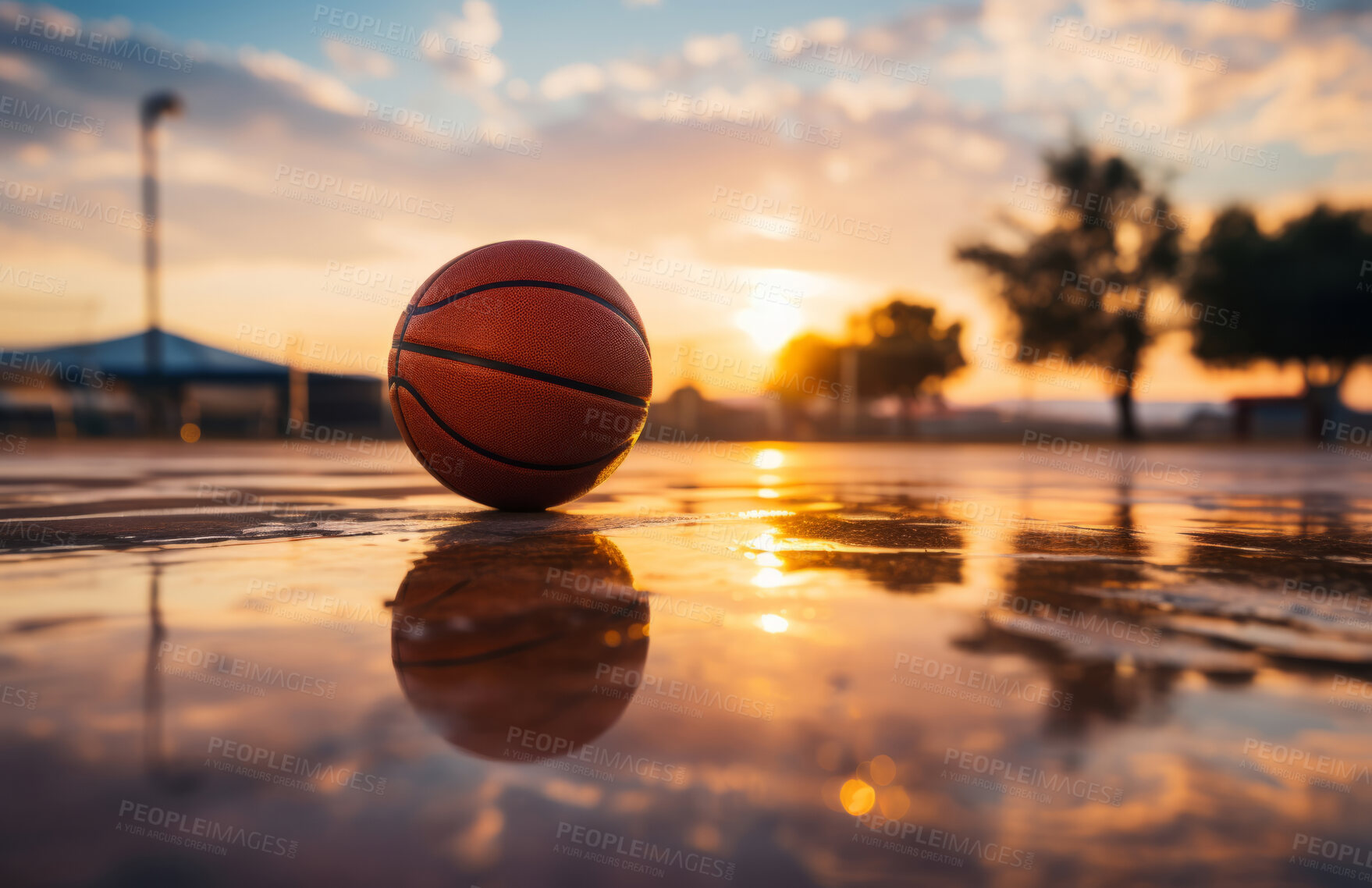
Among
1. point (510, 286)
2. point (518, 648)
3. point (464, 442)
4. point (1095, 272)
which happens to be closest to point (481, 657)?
point (518, 648)

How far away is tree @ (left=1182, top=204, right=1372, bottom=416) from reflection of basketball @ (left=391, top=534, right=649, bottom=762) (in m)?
39.6

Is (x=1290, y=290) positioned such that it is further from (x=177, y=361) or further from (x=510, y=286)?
(x=177, y=361)

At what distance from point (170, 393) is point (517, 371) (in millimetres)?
42166

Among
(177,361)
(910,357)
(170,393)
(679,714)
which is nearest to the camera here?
(679,714)

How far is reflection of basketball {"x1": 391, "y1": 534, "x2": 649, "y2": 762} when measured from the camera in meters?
2.04

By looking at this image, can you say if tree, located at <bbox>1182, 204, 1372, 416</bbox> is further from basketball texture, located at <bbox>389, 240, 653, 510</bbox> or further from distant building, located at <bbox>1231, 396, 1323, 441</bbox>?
basketball texture, located at <bbox>389, 240, 653, 510</bbox>

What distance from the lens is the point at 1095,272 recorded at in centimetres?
3750

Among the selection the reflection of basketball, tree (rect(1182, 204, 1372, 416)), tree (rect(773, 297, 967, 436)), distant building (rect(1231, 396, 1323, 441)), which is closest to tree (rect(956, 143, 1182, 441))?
tree (rect(1182, 204, 1372, 416))

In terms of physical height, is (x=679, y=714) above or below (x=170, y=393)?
below

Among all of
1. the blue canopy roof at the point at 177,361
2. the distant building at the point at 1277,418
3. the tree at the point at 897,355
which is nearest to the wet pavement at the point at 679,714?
the blue canopy roof at the point at 177,361

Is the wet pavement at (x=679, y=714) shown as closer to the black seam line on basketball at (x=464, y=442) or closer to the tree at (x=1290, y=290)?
the black seam line on basketball at (x=464, y=442)

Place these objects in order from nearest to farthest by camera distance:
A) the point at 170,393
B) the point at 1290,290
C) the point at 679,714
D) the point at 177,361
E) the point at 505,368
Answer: the point at 679,714 < the point at 505,368 < the point at 1290,290 < the point at 177,361 < the point at 170,393

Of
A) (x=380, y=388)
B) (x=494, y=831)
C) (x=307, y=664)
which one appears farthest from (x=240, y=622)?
(x=380, y=388)

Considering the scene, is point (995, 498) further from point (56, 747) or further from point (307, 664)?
point (56, 747)
